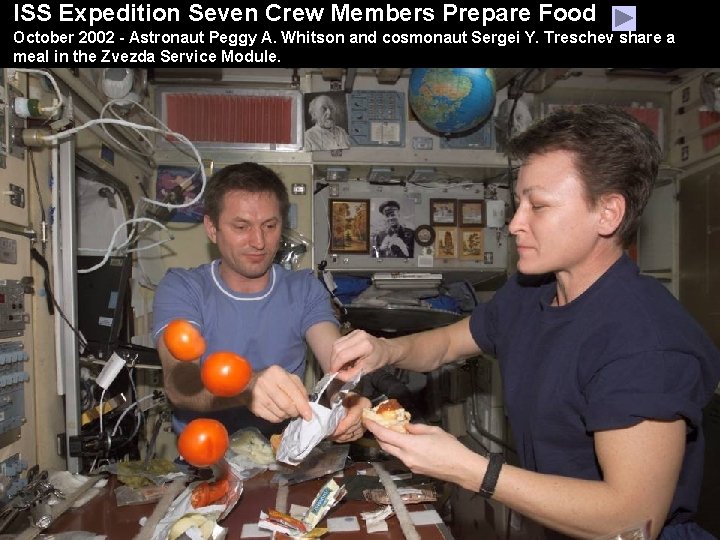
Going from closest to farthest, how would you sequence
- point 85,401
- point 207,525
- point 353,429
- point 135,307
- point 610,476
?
point 610,476, point 207,525, point 353,429, point 85,401, point 135,307

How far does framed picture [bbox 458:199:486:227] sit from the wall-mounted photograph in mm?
450

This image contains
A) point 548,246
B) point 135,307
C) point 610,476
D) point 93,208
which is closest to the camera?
point 610,476

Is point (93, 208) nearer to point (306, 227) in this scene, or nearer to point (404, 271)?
point (306, 227)

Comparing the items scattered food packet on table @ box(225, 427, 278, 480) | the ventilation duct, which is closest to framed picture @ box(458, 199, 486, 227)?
the ventilation duct

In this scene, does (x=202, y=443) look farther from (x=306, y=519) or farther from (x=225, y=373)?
(x=306, y=519)

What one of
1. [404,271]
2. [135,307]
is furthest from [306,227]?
[135,307]

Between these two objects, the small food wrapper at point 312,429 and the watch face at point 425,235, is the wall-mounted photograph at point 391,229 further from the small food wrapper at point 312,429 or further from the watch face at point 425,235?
the small food wrapper at point 312,429

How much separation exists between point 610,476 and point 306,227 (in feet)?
9.74

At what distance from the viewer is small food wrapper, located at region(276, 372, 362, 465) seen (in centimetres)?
158

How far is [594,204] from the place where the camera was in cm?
160

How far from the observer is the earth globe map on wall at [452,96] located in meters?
3.26

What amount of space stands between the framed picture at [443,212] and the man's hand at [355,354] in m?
2.47

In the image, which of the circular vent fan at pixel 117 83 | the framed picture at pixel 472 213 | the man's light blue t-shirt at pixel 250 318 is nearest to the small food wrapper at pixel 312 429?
the man's light blue t-shirt at pixel 250 318
